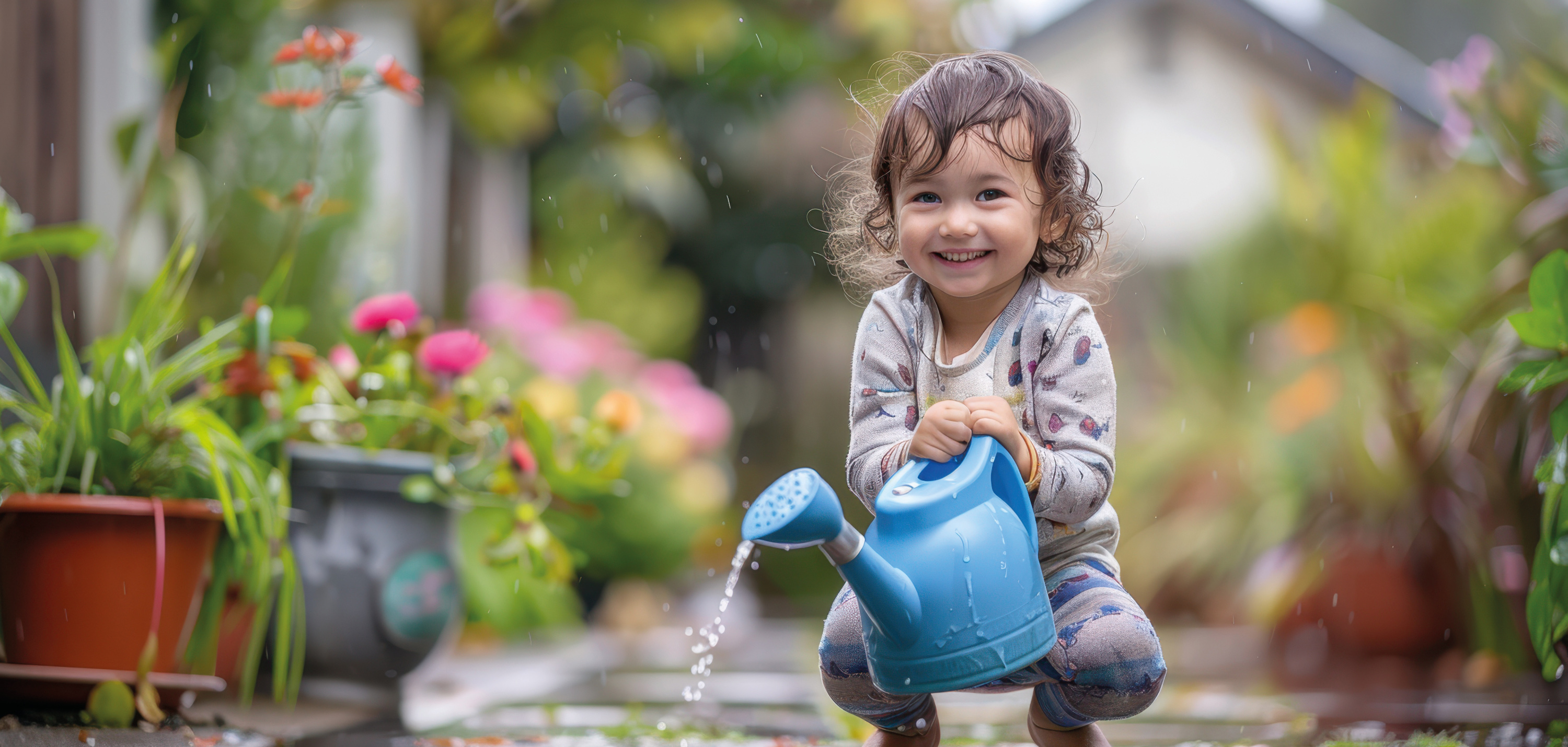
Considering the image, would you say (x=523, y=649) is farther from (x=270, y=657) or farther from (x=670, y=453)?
(x=270, y=657)

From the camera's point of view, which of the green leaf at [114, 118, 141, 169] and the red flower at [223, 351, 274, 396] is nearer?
the red flower at [223, 351, 274, 396]

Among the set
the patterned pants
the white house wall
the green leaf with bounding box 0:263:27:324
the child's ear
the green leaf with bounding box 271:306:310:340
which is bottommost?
the patterned pants

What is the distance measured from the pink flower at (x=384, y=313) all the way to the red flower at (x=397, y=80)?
0.34m

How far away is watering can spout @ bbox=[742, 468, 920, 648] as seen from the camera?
901mm

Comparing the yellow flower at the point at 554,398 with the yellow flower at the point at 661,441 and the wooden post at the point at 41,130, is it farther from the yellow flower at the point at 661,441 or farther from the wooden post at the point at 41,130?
the wooden post at the point at 41,130

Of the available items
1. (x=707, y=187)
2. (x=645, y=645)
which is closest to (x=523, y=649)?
(x=645, y=645)

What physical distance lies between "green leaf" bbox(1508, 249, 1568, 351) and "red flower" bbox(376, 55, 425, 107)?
1.54 metres

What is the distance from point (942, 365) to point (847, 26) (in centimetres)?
375

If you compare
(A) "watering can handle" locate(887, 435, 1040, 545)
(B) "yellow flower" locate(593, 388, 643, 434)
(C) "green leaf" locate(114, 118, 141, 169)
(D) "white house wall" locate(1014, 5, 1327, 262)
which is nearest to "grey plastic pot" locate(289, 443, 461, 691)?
(B) "yellow flower" locate(593, 388, 643, 434)

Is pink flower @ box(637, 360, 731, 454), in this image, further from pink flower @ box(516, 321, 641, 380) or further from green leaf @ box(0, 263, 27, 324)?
green leaf @ box(0, 263, 27, 324)

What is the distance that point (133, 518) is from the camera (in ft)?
4.86

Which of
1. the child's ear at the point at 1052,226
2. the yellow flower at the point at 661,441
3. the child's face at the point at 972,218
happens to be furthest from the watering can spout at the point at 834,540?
the yellow flower at the point at 661,441

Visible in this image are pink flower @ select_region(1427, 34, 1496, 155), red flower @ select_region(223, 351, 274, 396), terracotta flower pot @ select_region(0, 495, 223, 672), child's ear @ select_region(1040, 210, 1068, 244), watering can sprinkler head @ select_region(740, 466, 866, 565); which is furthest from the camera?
pink flower @ select_region(1427, 34, 1496, 155)

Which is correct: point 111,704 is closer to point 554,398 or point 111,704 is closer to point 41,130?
point 554,398
